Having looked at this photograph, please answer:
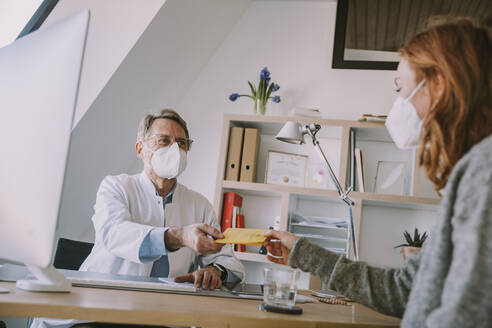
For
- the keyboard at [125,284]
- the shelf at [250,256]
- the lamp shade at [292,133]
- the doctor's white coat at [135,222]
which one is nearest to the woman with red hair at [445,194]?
the keyboard at [125,284]

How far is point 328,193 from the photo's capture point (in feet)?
9.43

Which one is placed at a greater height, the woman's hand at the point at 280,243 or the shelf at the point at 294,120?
the shelf at the point at 294,120

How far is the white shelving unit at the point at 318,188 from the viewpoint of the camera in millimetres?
2848

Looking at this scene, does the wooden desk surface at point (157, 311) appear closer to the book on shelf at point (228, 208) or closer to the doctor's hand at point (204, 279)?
the doctor's hand at point (204, 279)

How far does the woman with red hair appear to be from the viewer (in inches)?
25.5

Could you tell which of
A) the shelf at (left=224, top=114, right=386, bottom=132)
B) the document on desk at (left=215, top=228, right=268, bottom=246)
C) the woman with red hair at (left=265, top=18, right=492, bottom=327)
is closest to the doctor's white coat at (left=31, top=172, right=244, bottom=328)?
the document on desk at (left=215, top=228, right=268, bottom=246)

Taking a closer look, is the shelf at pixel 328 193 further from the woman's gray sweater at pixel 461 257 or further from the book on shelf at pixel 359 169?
the woman's gray sweater at pixel 461 257

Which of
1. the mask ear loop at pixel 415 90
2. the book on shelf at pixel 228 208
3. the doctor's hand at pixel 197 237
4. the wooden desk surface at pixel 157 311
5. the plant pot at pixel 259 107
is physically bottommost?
the wooden desk surface at pixel 157 311

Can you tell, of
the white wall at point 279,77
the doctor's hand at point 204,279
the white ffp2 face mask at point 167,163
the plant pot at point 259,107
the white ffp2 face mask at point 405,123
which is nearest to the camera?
the white ffp2 face mask at point 405,123

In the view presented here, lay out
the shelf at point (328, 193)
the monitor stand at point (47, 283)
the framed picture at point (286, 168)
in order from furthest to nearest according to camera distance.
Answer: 1. the framed picture at point (286, 168)
2. the shelf at point (328, 193)
3. the monitor stand at point (47, 283)

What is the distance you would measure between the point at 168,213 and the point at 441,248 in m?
1.38

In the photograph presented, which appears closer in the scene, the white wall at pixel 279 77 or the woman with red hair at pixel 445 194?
the woman with red hair at pixel 445 194

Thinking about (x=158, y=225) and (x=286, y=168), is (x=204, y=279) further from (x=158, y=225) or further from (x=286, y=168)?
(x=286, y=168)

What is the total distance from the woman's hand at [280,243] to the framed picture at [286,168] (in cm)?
167
